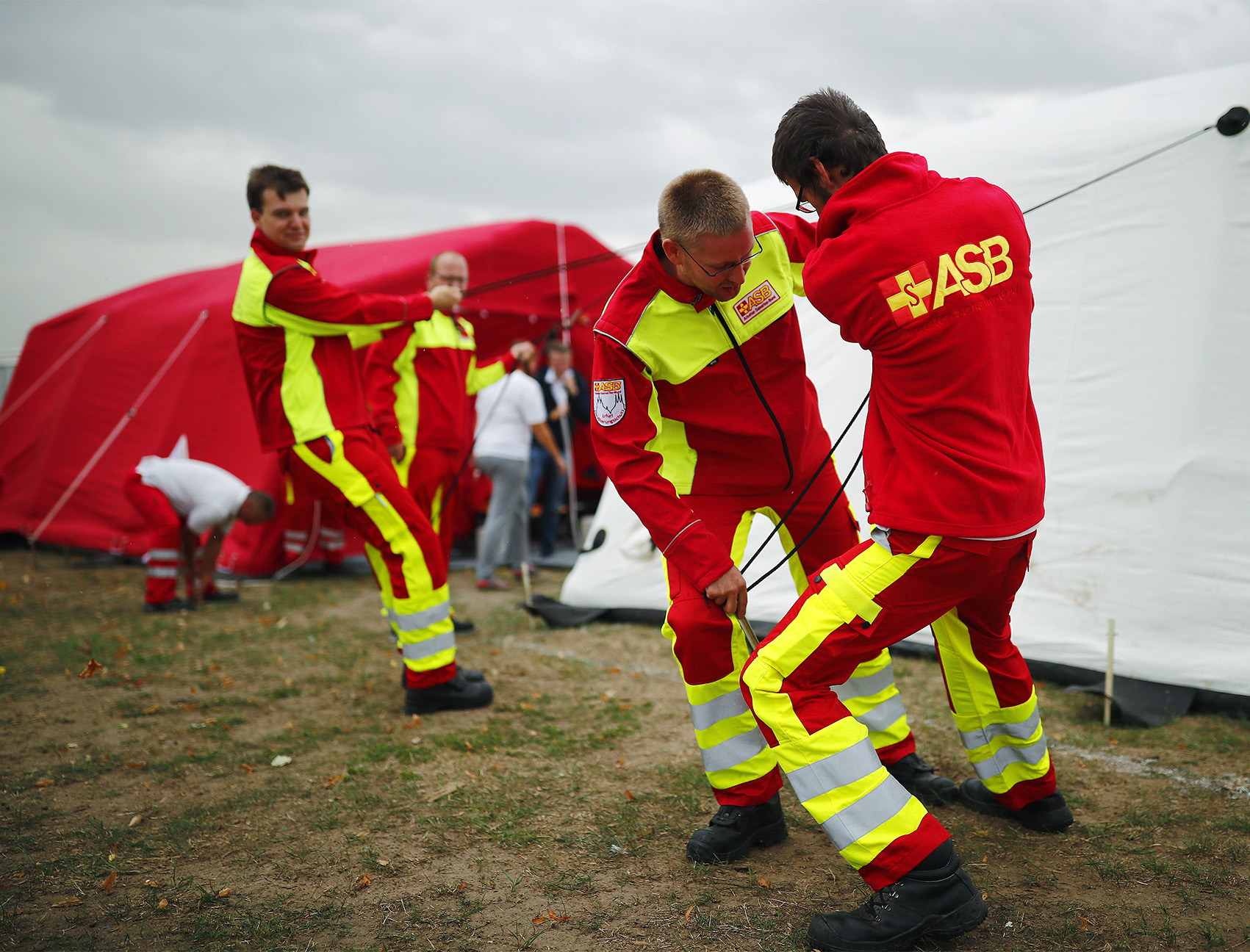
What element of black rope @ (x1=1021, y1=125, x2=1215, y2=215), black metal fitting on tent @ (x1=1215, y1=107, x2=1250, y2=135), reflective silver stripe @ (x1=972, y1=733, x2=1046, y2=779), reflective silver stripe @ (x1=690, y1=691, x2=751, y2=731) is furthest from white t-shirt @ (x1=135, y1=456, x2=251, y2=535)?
black metal fitting on tent @ (x1=1215, y1=107, x2=1250, y2=135)

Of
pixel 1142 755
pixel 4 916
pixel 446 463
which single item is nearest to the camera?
pixel 4 916

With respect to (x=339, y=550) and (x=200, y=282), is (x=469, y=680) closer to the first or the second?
(x=339, y=550)

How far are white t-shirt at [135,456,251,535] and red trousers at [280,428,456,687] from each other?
10.1ft

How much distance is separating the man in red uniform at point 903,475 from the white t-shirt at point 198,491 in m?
5.82

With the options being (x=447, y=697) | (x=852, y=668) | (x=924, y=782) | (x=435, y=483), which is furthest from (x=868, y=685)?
(x=435, y=483)

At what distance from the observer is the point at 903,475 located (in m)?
2.14

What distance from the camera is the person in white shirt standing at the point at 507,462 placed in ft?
24.3

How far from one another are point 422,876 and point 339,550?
606cm

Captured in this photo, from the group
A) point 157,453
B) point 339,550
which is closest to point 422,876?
point 339,550

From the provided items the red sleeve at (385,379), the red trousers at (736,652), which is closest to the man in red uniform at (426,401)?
the red sleeve at (385,379)

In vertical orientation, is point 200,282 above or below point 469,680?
above

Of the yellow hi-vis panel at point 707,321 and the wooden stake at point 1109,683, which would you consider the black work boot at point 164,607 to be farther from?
the wooden stake at point 1109,683

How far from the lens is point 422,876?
105 inches

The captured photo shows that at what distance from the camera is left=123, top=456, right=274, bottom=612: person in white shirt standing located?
6.88 metres
